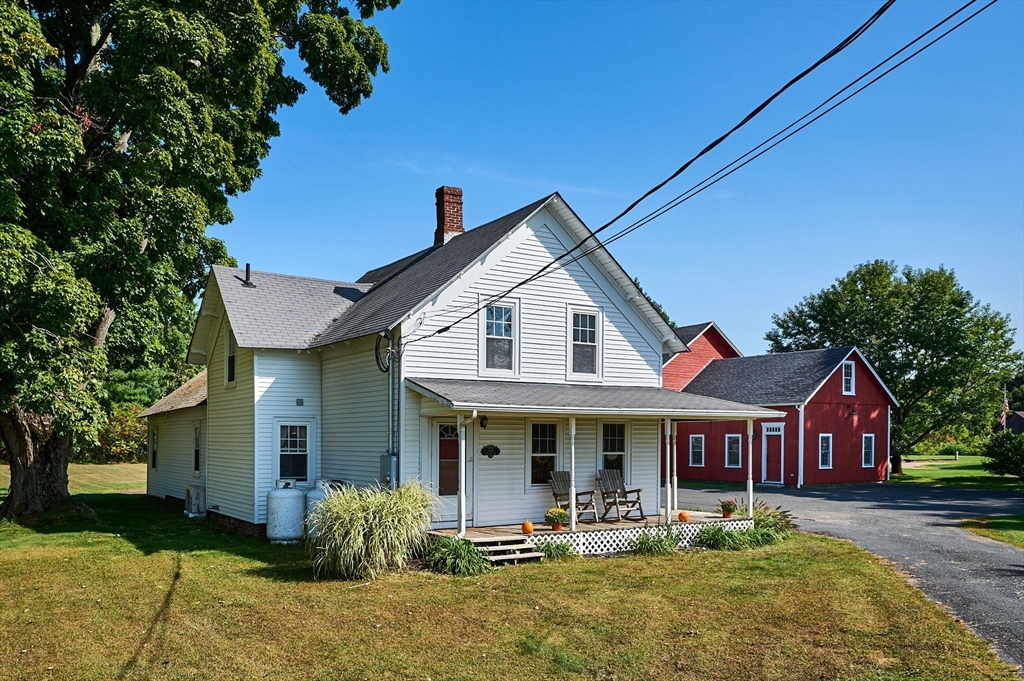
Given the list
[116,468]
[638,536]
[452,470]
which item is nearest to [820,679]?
[638,536]

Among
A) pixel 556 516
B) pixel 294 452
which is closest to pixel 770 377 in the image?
pixel 556 516

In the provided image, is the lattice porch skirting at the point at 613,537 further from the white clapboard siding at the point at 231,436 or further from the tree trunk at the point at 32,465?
the tree trunk at the point at 32,465

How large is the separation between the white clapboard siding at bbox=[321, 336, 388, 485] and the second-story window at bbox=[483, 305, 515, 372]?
7.72 ft

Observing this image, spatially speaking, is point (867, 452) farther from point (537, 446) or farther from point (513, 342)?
point (513, 342)

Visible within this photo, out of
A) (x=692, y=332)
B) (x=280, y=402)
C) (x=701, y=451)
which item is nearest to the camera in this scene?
(x=280, y=402)

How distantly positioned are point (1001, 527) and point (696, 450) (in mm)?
16772

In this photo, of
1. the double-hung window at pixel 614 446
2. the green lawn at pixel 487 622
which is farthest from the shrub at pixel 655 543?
the double-hung window at pixel 614 446

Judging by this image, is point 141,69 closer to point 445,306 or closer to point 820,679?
point 445,306

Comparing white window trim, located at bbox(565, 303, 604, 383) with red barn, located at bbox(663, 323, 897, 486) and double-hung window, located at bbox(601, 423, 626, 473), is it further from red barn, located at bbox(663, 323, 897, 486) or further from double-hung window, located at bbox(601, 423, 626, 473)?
red barn, located at bbox(663, 323, 897, 486)

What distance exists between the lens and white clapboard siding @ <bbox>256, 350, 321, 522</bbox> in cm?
1705

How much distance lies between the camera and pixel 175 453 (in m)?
24.9

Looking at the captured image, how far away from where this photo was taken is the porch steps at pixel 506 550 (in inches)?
533

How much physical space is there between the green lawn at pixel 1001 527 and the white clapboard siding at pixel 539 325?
8.08 metres

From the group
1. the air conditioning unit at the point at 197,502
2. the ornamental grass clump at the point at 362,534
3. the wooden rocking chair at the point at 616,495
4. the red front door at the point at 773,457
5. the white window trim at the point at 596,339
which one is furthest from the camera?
the red front door at the point at 773,457
